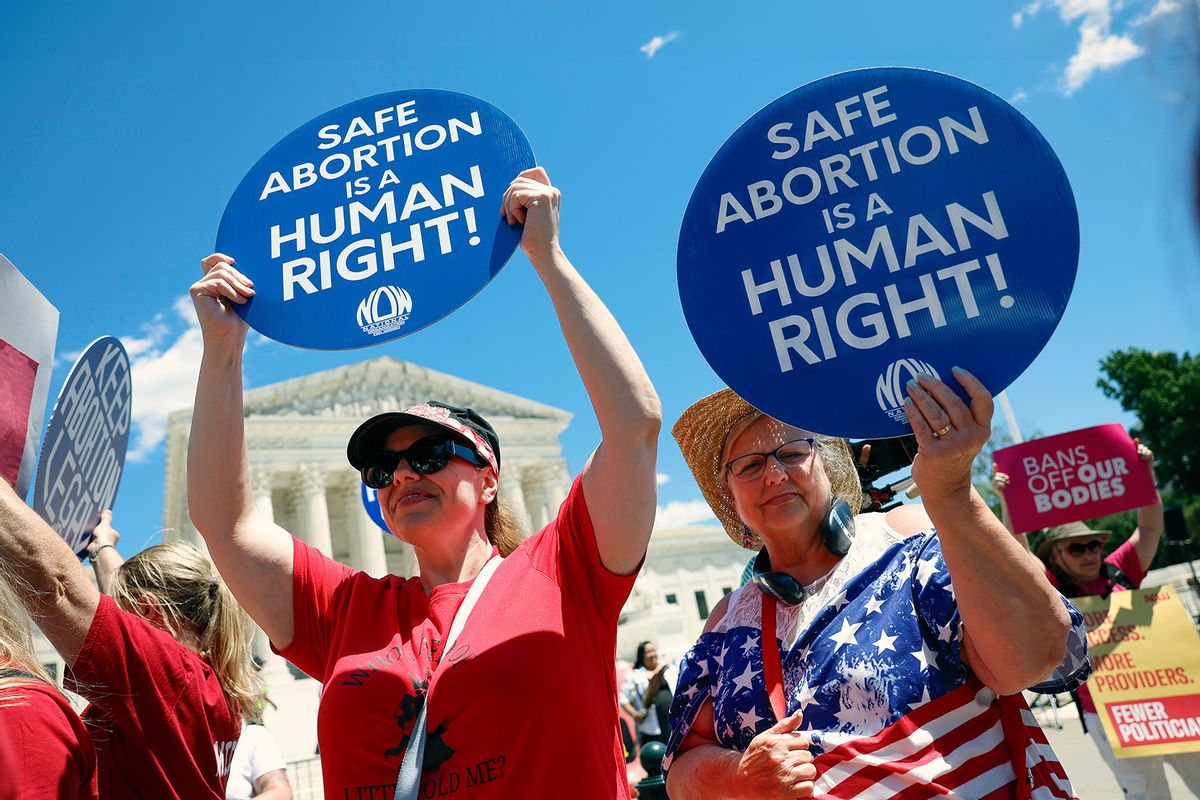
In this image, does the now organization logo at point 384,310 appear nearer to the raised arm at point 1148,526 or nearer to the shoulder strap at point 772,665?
the shoulder strap at point 772,665

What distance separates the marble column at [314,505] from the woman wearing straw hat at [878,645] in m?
45.0

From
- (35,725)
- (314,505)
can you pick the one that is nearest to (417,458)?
(35,725)

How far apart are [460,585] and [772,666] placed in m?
0.84

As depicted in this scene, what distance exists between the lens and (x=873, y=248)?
199 cm

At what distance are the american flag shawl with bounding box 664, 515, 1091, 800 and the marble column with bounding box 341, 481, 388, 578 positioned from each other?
44.4 m

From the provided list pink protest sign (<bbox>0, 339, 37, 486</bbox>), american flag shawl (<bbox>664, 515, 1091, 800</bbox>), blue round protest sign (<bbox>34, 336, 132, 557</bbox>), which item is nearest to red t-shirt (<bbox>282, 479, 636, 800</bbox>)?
american flag shawl (<bbox>664, 515, 1091, 800</bbox>)

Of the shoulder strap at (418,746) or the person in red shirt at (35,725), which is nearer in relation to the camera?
the person in red shirt at (35,725)

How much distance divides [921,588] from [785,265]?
820 mm

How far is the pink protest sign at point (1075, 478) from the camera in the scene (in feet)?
19.8

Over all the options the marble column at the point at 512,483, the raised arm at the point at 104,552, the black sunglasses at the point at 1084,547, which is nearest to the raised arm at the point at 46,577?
the raised arm at the point at 104,552

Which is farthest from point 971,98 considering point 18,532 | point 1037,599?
point 18,532

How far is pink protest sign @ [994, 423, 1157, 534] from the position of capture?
6043 mm

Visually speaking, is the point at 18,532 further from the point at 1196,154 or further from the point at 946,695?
the point at 1196,154

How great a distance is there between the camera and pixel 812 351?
6.60ft
